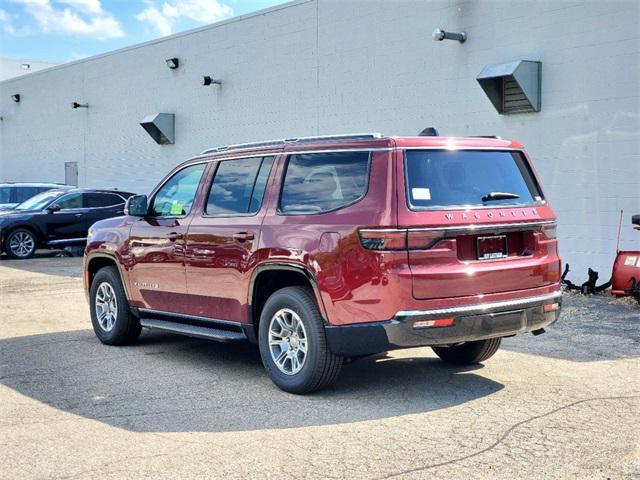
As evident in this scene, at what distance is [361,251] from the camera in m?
5.90

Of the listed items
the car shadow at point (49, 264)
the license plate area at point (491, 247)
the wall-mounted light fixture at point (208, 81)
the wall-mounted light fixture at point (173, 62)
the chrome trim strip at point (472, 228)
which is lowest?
the car shadow at point (49, 264)

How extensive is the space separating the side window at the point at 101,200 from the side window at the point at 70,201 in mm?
148

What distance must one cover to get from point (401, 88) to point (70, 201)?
8784mm

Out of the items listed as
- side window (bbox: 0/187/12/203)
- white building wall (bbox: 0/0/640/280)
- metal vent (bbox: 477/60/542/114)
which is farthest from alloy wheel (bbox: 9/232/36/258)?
metal vent (bbox: 477/60/542/114)

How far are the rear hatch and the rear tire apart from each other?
893mm

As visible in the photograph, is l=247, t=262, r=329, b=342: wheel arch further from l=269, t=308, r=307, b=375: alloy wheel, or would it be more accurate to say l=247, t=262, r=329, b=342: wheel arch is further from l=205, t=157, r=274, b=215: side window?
l=205, t=157, r=274, b=215: side window

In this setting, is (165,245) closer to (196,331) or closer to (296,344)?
(196,331)

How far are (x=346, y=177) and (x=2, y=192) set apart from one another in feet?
62.7

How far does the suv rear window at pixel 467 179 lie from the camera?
6066 mm

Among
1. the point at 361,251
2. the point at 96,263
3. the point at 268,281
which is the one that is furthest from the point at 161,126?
the point at 361,251

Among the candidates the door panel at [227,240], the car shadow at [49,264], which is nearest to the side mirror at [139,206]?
the door panel at [227,240]

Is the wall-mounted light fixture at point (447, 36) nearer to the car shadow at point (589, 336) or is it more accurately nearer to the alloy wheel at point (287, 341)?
the car shadow at point (589, 336)

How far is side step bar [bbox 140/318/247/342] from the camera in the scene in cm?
699

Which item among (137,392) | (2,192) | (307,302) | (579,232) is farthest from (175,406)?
(2,192)
